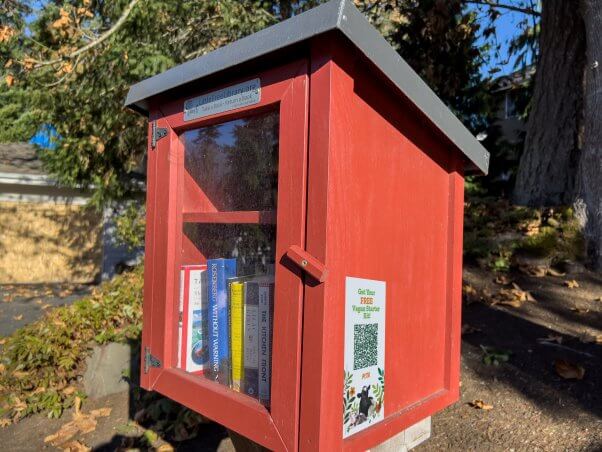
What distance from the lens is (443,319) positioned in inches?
75.2

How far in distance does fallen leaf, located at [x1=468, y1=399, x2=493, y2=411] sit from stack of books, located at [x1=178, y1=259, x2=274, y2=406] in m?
1.97

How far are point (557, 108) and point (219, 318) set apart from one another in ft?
20.1

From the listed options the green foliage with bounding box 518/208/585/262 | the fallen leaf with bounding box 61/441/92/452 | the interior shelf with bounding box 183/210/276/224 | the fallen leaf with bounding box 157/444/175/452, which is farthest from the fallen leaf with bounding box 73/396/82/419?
the green foliage with bounding box 518/208/585/262

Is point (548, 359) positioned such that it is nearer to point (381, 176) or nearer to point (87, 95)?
point (381, 176)

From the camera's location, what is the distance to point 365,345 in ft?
4.77

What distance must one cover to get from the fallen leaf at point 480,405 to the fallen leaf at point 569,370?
1.76 ft

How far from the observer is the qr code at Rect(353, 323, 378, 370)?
1413mm

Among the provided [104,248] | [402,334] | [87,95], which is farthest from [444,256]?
[104,248]

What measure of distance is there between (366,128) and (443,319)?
867mm

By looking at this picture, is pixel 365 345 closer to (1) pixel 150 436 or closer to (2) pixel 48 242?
(1) pixel 150 436

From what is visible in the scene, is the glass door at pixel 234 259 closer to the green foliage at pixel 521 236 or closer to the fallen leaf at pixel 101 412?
the fallen leaf at pixel 101 412

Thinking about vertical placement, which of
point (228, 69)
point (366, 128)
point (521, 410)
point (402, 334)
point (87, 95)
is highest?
point (87, 95)

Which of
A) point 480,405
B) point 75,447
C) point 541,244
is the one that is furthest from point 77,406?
point 541,244

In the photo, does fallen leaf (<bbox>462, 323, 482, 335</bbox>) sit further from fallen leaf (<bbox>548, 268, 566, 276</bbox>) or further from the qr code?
the qr code
